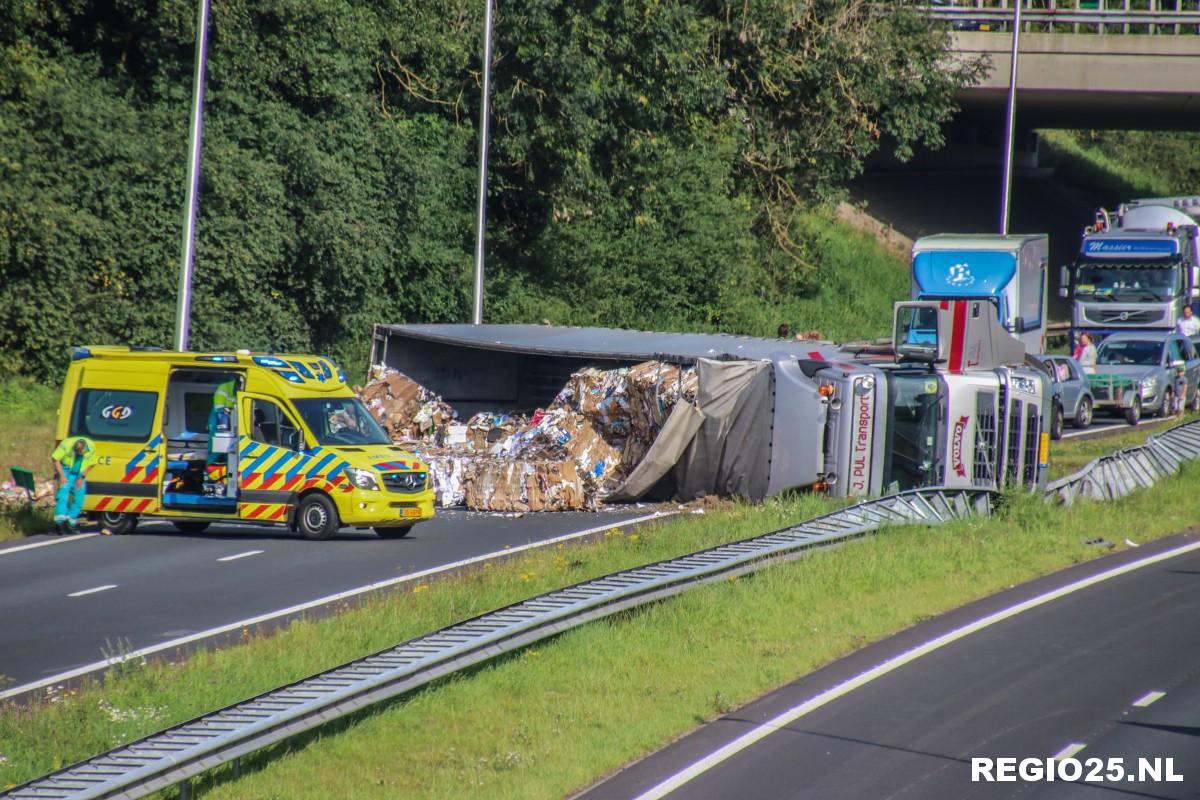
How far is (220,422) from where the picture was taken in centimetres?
1897

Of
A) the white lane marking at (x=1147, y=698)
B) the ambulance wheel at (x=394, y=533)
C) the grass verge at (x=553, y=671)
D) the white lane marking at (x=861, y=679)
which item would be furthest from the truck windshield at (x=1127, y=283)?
the white lane marking at (x=1147, y=698)

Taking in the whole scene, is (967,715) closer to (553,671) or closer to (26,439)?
(553,671)

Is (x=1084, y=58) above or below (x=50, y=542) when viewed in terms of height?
above

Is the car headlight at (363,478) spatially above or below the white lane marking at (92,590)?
above

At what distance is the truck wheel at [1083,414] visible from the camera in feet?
107

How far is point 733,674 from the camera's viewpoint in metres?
11.3

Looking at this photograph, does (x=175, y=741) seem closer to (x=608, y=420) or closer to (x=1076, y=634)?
(x=1076, y=634)

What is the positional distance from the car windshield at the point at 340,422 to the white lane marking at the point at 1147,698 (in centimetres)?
1139

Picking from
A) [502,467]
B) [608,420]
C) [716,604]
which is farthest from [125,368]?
[716,604]

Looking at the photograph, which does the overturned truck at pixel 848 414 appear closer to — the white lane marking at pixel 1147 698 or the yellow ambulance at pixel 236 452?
the yellow ambulance at pixel 236 452

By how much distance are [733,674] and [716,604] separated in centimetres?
187

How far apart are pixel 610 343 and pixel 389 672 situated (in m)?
15.8

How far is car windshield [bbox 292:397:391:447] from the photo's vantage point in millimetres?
19234

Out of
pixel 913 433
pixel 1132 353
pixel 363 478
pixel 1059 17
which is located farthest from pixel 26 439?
pixel 1059 17
